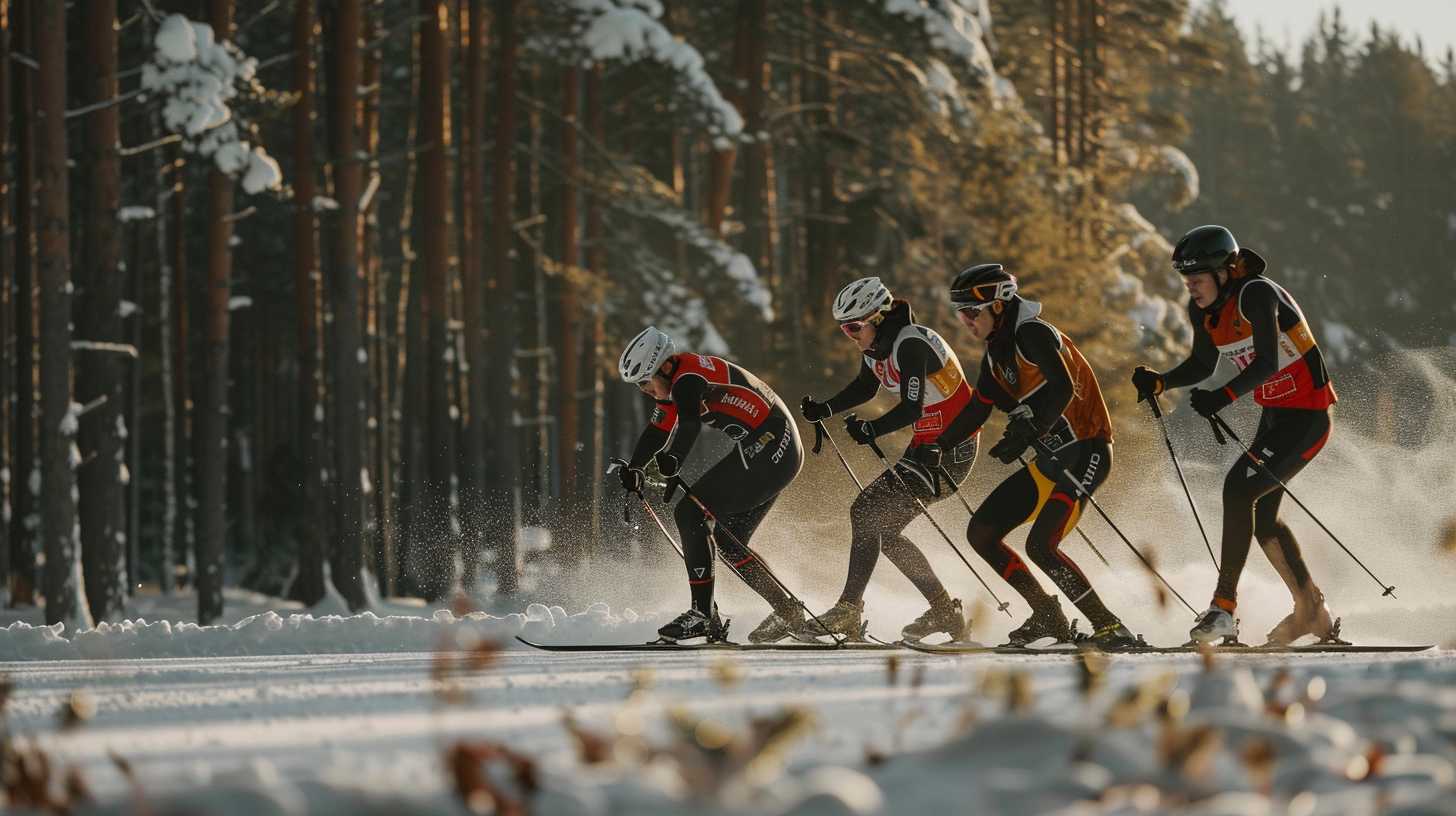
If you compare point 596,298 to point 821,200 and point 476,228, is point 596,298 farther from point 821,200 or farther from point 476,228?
point 821,200

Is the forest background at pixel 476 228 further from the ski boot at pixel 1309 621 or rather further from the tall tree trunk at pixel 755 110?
the ski boot at pixel 1309 621

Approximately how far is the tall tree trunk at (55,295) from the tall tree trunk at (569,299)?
9.25 meters

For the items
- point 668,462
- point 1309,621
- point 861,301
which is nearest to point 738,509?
point 668,462

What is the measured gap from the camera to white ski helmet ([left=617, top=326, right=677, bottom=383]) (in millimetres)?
10250

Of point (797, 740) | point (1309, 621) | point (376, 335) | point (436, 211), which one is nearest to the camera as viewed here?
point (797, 740)

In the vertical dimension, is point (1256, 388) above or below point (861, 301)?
below

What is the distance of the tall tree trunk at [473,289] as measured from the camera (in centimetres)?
2402

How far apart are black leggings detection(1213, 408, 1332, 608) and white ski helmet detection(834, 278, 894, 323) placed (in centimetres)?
229

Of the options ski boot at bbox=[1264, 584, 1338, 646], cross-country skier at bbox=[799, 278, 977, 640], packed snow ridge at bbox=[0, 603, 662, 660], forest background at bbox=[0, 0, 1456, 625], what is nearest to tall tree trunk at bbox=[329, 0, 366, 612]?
forest background at bbox=[0, 0, 1456, 625]

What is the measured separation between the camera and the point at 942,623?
10.6 m

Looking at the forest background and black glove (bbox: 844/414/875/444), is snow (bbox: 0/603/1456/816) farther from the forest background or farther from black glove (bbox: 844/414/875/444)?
the forest background

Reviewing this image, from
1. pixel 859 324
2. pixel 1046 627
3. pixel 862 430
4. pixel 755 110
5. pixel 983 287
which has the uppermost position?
pixel 755 110

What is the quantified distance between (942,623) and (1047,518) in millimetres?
1298

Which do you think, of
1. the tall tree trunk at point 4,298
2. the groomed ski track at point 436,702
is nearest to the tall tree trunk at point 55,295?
the tall tree trunk at point 4,298
